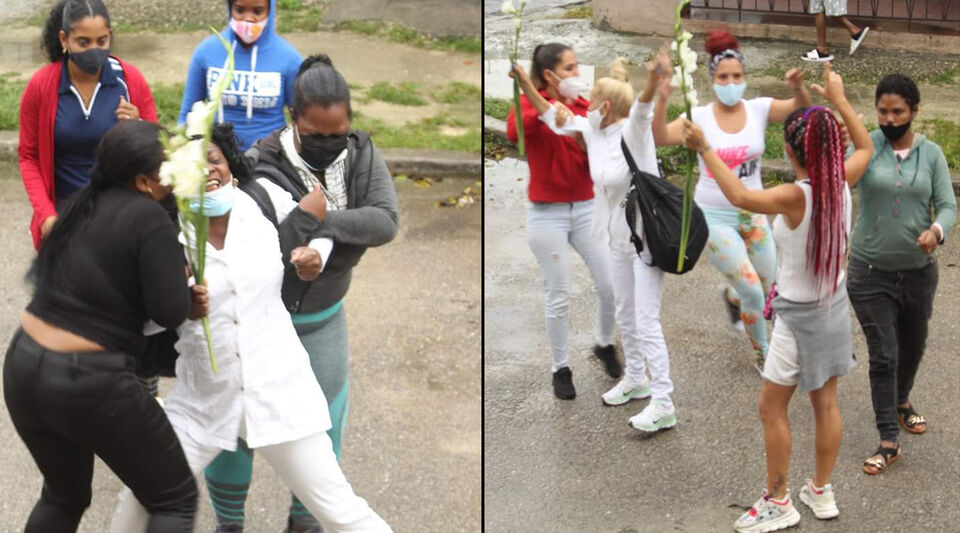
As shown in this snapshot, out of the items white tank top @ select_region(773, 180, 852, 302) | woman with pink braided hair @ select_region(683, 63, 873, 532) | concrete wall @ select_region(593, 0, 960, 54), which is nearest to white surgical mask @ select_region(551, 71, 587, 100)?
woman with pink braided hair @ select_region(683, 63, 873, 532)

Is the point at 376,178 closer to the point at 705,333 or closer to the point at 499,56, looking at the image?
the point at 705,333

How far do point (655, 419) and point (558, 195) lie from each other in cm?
103

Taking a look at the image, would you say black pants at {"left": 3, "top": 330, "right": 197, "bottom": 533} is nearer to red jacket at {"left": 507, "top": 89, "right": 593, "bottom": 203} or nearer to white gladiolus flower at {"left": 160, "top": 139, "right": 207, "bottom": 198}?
white gladiolus flower at {"left": 160, "top": 139, "right": 207, "bottom": 198}

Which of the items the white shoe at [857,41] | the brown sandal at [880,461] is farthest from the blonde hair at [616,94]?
the white shoe at [857,41]

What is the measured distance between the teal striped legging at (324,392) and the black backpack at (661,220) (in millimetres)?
1446

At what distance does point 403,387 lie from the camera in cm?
571

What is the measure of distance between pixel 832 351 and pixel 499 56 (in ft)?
24.6

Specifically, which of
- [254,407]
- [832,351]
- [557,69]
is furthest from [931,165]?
[254,407]

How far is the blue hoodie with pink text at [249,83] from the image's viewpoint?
518cm

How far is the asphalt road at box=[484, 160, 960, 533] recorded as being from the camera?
4.79 meters

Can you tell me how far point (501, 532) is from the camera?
478 centimetres

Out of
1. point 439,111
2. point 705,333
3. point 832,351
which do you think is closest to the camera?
point 832,351

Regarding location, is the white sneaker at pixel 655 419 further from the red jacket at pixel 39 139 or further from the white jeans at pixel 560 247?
the red jacket at pixel 39 139

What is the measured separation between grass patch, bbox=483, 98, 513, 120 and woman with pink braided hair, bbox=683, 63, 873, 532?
5151 millimetres
